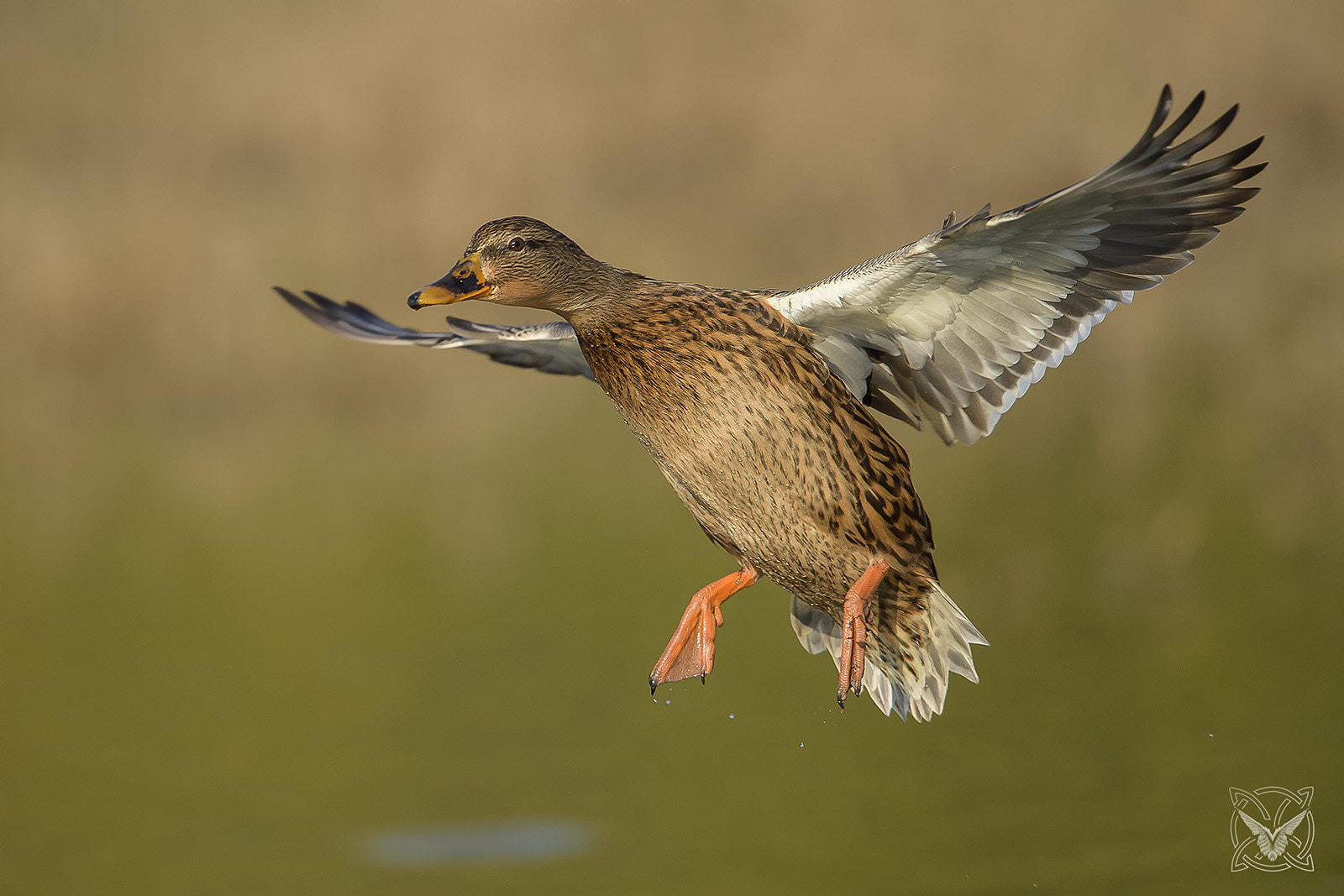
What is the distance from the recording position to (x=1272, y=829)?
26.5 feet

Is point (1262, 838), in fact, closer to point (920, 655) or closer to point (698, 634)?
point (920, 655)

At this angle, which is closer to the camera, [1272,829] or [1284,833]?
[1272,829]

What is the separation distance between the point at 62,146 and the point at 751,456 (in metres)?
13.6

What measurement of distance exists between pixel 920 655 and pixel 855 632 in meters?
0.69

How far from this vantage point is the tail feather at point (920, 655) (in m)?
5.52

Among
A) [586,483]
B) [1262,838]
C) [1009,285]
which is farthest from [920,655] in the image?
[586,483]

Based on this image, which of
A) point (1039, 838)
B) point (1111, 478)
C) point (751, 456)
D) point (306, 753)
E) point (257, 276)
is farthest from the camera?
point (257, 276)

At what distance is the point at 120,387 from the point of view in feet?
50.0

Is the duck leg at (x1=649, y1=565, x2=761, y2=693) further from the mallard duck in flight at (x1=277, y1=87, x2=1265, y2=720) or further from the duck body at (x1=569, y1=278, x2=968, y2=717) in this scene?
the duck body at (x1=569, y1=278, x2=968, y2=717)

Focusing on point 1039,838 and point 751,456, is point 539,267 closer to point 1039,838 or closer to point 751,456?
point 751,456

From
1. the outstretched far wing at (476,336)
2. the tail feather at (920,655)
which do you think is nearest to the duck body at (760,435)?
the tail feather at (920,655)

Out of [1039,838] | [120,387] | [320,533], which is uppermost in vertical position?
[120,387]

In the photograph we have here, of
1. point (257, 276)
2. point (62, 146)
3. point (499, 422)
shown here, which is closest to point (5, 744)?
point (257, 276)

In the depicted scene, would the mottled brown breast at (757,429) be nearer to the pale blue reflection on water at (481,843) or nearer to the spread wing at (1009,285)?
the spread wing at (1009,285)
